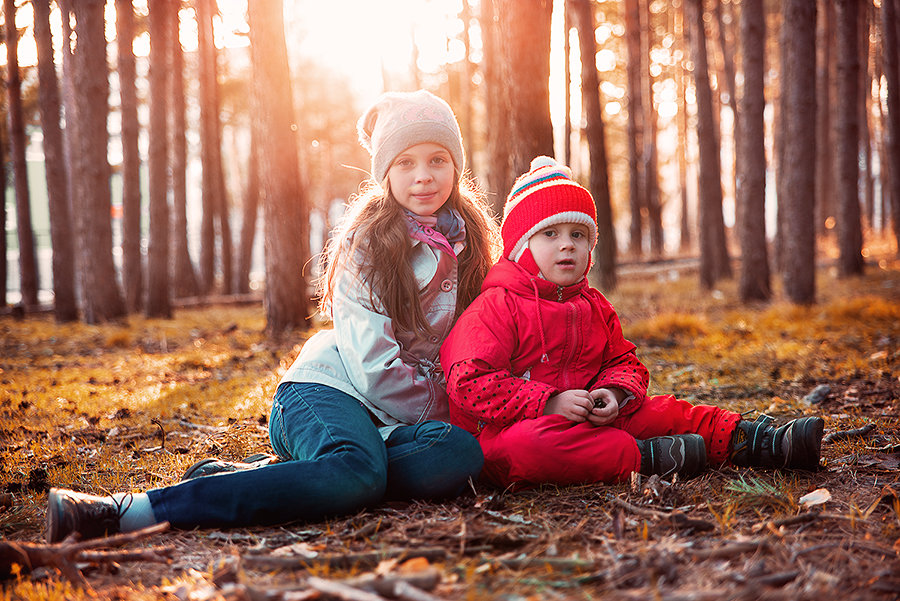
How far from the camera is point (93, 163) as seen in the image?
1060 centimetres

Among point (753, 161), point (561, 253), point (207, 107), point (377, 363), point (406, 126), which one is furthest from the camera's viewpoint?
point (207, 107)

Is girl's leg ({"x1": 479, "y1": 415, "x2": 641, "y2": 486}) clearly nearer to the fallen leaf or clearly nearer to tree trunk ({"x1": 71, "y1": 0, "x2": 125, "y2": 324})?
the fallen leaf

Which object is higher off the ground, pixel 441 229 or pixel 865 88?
pixel 865 88

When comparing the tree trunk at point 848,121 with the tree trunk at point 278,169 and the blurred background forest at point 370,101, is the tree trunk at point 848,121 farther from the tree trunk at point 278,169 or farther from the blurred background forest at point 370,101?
the tree trunk at point 278,169

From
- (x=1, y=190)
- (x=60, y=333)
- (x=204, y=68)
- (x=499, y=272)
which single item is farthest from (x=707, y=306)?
(x=1, y=190)

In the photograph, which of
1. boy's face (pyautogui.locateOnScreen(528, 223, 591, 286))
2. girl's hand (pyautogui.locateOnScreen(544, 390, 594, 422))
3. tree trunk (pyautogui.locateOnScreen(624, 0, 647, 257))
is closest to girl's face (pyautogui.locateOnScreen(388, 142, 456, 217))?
boy's face (pyautogui.locateOnScreen(528, 223, 591, 286))

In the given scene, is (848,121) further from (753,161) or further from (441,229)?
(441,229)

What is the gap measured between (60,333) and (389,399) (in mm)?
8441

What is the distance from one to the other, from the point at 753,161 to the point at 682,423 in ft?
22.6

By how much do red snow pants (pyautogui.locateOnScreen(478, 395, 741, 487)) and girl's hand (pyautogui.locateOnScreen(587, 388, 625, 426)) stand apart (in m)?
0.05

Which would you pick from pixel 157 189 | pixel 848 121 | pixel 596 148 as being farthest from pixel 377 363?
pixel 848 121

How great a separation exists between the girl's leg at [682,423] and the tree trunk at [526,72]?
281 centimetres

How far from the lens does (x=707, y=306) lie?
372 inches

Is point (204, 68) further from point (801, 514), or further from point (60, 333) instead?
point (801, 514)
